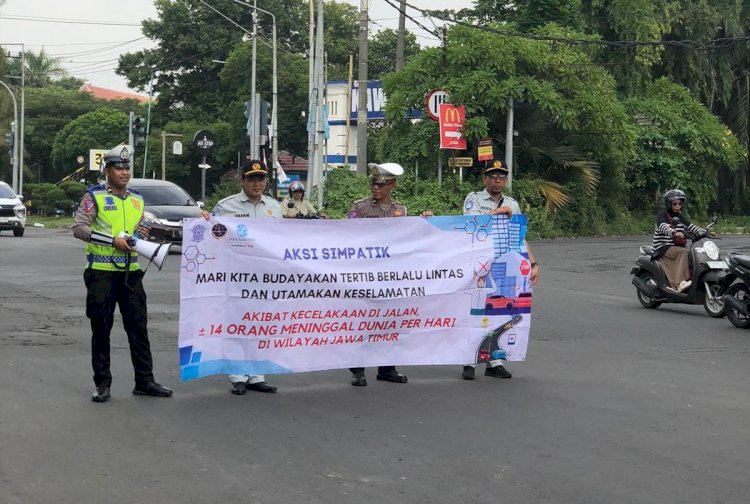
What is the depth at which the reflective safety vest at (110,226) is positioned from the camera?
317 inches

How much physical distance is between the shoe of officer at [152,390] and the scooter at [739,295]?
7662mm

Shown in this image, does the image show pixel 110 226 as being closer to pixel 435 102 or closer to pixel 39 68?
pixel 435 102

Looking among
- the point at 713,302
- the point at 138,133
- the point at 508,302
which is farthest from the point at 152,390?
the point at 138,133

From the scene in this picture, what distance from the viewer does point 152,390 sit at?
820 cm

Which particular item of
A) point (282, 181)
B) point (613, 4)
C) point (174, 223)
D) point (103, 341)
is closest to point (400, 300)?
point (103, 341)

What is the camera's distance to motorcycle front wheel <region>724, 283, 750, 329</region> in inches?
526

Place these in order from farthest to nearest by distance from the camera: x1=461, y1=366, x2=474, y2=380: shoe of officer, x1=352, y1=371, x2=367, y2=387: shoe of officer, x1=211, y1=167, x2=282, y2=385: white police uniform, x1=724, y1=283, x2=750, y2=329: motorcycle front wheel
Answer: x1=724, y1=283, x2=750, y2=329: motorcycle front wheel < x1=461, y1=366, x2=474, y2=380: shoe of officer < x1=352, y1=371, x2=367, y2=387: shoe of officer < x1=211, y1=167, x2=282, y2=385: white police uniform

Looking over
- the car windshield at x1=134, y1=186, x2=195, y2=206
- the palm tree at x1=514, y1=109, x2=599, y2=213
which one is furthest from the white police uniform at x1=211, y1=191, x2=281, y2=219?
the palm tree at x1=514, y1=109, x2=599, y2=213

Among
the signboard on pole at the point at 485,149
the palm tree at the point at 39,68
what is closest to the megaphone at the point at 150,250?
the signboard on pole at the point at 485,149

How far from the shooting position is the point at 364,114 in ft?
105

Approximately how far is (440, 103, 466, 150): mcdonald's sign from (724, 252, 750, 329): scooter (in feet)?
66.0

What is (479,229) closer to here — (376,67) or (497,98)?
(497,98)

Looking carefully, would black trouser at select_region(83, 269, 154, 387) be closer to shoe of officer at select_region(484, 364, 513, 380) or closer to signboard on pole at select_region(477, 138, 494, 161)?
shoe of officer at select_region(484, 364, 513, 380)

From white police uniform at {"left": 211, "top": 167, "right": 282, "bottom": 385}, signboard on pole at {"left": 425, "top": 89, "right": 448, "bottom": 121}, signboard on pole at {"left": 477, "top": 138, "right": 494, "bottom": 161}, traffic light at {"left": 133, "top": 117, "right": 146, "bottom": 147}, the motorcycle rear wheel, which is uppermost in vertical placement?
signboard on pole at {"left": 425, "top": 89, "right": 448, "bottom": 121}
